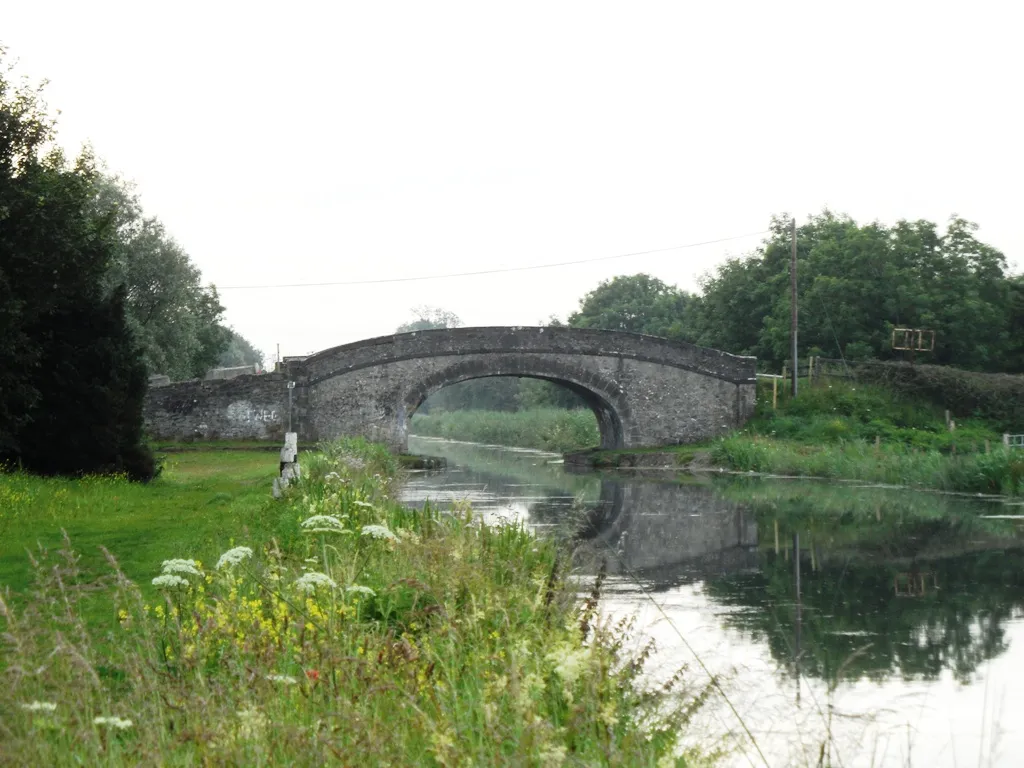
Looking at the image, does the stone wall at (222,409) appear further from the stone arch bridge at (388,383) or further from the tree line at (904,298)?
the tree line at (904,298)

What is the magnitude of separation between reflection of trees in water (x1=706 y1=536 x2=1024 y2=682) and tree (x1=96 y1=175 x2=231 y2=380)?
2331 centimetres

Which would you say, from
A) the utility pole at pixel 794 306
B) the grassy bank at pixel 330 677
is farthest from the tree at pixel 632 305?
the grassy bank at pixel 330 677

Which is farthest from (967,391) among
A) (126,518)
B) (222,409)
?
(126,518)

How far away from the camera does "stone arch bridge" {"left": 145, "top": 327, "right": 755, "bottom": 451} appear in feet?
96.0

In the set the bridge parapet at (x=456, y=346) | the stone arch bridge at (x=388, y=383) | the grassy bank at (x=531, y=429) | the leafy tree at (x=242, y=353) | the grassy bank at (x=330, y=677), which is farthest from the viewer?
the leafy tree at (x=242, y=353)

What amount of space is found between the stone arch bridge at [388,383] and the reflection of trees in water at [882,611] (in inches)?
688

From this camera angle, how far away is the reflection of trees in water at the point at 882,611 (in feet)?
24.7

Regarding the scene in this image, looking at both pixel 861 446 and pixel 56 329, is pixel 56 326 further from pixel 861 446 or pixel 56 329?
pixel 861 446

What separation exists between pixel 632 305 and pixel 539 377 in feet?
84.8

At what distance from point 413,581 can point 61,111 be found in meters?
13.0

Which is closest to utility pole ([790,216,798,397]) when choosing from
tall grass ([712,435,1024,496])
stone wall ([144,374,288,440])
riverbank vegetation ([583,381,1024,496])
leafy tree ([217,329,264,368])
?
riverbank vegetation ([583,381,1024,496])

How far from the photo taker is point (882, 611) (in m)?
9.29

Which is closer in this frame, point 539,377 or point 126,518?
point 126,518

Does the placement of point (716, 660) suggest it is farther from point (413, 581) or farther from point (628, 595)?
point (413, 581)
